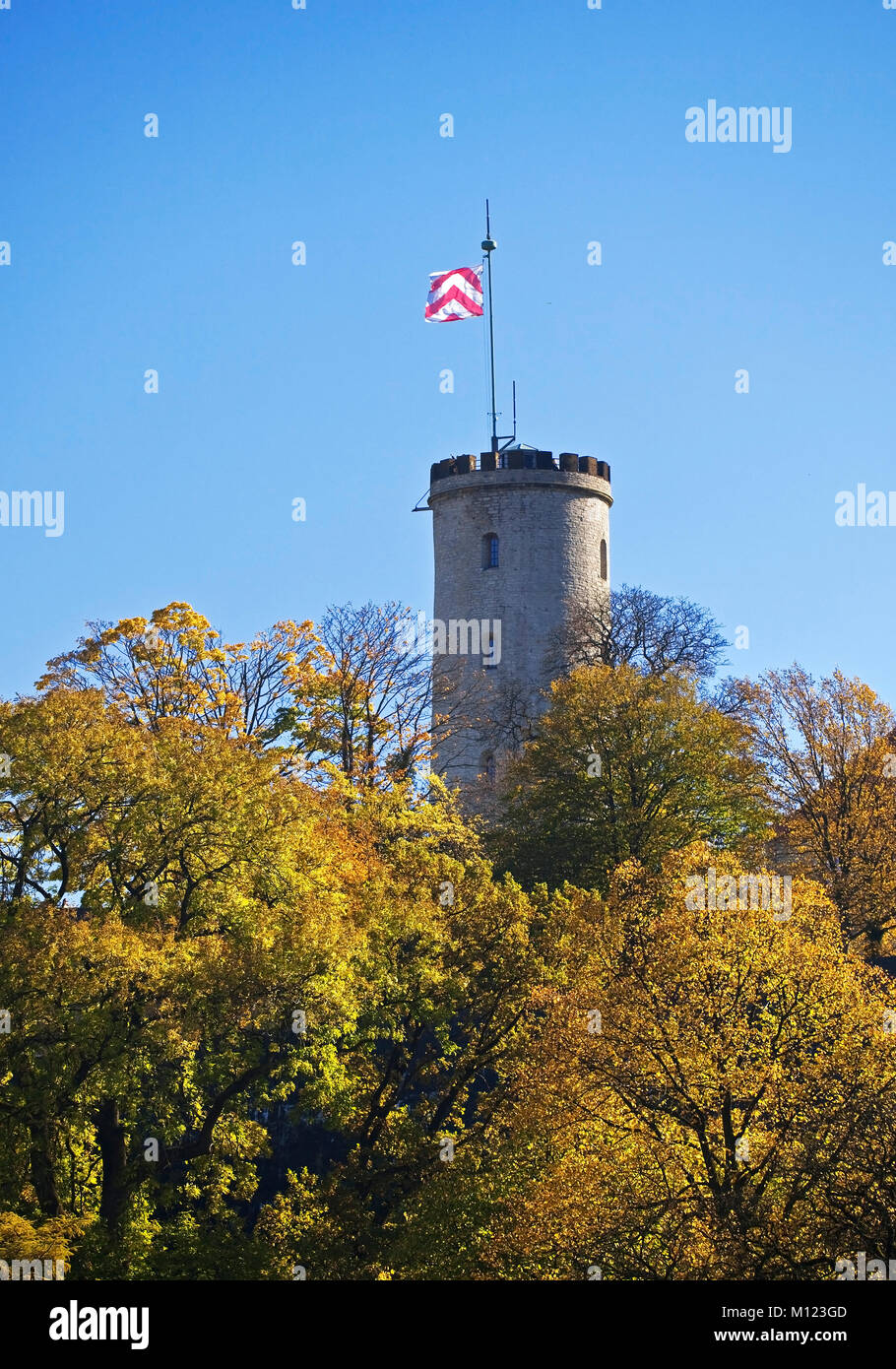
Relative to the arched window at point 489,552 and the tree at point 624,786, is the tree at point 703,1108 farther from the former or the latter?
the arched window at point 489,552

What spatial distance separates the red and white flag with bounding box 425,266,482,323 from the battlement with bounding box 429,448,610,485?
8603 millimetres

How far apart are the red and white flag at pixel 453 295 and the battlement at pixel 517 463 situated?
8.60 m

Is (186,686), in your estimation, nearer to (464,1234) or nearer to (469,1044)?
(469,1044)

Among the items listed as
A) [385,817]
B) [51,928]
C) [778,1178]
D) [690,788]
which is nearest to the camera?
[778,1178]

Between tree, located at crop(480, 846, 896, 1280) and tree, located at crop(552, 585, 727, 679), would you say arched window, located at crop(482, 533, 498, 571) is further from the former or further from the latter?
tree, located at crop(480, 846, 896, 1280)

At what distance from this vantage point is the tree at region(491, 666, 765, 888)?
53.8 meters

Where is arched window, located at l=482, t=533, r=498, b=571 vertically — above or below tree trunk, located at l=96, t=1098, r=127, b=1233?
above

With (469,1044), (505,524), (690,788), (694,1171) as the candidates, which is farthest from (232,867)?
(505,524)

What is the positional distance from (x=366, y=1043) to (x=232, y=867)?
6582 mm

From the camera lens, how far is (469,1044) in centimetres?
4541

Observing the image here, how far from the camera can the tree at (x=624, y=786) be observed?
53.8 meters

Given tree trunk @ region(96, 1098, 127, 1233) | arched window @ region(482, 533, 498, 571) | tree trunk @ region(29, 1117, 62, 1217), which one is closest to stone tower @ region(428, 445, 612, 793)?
arched window @ region(482, 533, 498, 571)

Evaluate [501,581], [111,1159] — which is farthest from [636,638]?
[111,1159]

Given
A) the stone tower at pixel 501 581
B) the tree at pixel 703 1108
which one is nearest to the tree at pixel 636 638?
the stone tower at pixel 501 581
